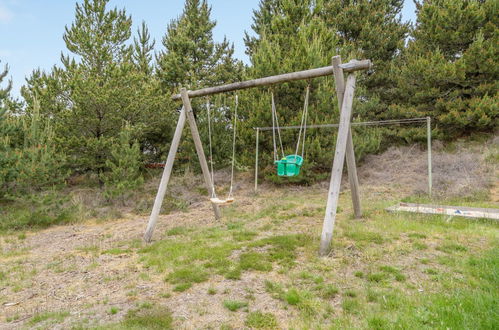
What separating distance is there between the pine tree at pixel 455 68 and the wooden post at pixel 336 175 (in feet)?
27.8

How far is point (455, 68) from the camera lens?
400 inches

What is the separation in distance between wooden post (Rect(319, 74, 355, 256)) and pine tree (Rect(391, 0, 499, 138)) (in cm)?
849

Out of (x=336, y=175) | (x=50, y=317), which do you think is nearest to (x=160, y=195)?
(x=50, y=317)

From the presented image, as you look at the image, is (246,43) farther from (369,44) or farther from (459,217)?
(459,217)

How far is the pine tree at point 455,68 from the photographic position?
995 cm

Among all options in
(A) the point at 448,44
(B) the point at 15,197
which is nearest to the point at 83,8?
(B) the point at 15,197

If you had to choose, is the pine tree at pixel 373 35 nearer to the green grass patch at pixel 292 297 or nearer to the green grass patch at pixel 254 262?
the green grass patch at pixel 254 262

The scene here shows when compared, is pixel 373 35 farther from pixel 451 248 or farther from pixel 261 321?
pixel 261 321

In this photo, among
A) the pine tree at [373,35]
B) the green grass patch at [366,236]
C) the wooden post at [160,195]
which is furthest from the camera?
the pine tree at [373,35]

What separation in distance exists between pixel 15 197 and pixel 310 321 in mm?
6518

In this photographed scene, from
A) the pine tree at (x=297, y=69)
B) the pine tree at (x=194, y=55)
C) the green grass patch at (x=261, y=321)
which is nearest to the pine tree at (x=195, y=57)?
the pine tree at (x=194, y=55)

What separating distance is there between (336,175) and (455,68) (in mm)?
9415

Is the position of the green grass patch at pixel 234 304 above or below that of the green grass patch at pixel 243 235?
below

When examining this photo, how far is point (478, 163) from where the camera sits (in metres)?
8.90
